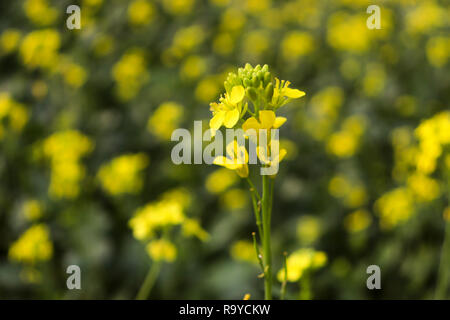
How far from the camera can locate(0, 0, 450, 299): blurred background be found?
7.92ft

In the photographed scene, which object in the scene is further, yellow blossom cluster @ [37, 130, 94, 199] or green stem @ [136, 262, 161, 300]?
yellow blossom cluster @ [37, 130, 94, 199]

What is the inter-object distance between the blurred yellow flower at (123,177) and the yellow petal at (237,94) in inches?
74.3

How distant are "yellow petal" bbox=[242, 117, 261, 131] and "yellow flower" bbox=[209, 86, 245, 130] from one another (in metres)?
0.04

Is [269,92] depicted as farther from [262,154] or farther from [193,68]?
[193,68]

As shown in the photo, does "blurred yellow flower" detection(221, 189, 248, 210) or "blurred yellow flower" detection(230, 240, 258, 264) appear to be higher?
"blurred yellow flower" detection(221, 189, 248, 210)

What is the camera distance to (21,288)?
8.52ft

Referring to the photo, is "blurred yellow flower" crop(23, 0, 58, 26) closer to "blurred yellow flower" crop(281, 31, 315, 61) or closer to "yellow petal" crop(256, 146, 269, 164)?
"blurred yellow flower" crop(281, 31, 315, 61)

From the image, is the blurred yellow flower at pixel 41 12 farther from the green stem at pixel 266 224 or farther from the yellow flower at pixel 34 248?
the green stem at pixel 266 224

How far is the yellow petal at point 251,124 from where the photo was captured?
2.99 feet

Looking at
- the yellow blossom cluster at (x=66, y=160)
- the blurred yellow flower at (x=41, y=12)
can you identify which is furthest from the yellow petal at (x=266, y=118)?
the blurred yellow flower at (x=41, y=12)

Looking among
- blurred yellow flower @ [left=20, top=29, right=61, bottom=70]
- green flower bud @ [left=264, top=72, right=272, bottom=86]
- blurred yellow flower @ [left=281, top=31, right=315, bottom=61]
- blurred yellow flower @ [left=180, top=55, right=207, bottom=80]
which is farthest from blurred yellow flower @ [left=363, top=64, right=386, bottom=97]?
green flower bud @ [left=264, top=72, right=272, bottom=86]

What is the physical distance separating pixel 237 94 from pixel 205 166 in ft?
7.62

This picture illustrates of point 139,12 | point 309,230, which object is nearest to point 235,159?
point 309,230

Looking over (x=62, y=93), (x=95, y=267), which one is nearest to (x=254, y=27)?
(x=62, y=93)
